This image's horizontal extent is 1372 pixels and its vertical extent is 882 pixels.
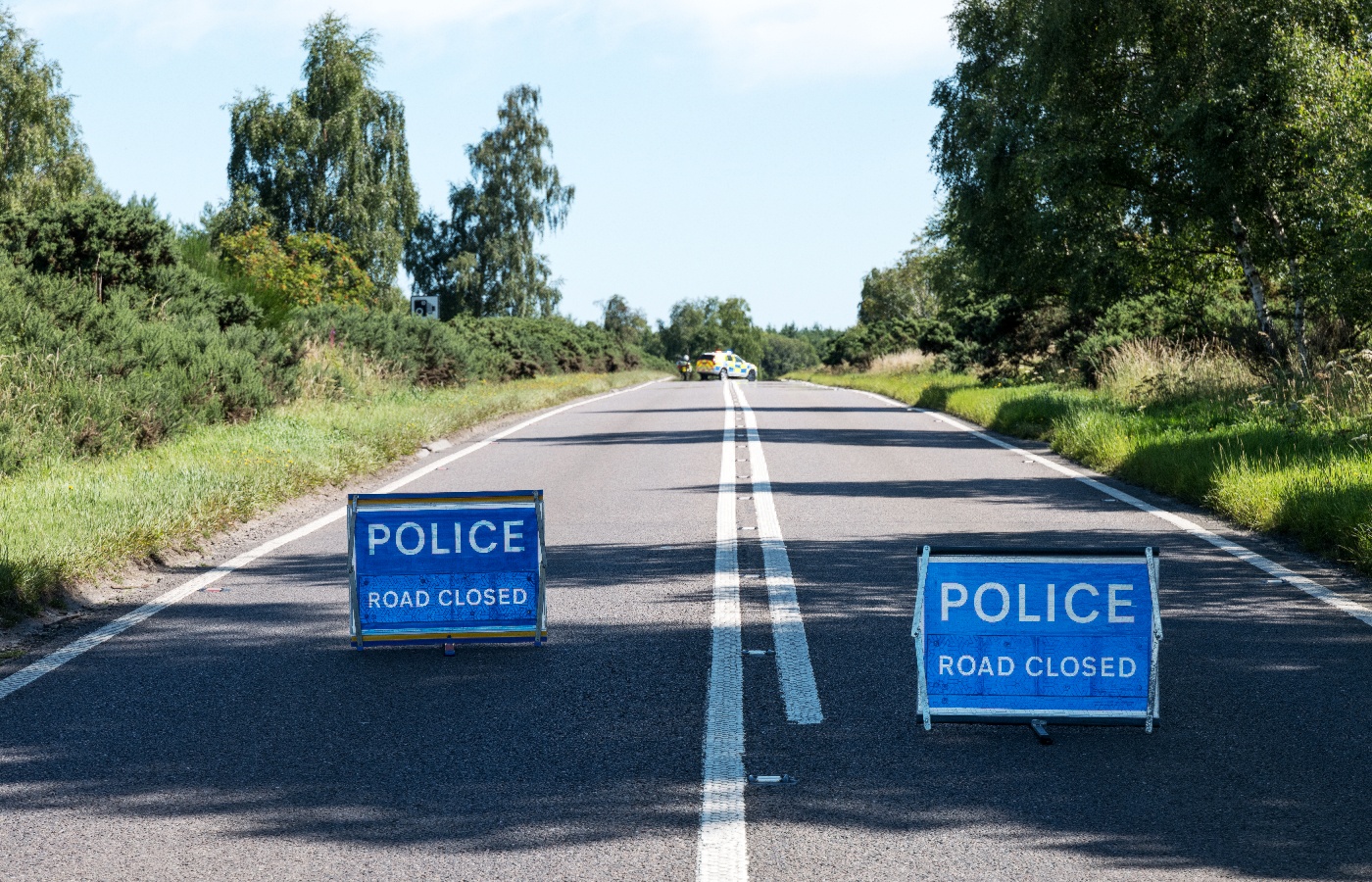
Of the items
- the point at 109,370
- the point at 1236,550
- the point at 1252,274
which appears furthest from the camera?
the point at 1252,274

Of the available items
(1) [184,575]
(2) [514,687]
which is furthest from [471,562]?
(1) [184,575]

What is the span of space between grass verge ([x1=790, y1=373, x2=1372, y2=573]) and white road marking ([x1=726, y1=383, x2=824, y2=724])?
12.0 ft

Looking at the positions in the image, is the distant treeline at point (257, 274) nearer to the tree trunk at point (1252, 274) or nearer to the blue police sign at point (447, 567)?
the blue police sign at point (447, 567)

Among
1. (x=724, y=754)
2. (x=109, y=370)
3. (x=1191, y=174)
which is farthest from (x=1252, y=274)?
(x=724, y=754)

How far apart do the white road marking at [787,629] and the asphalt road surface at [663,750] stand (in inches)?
1.1

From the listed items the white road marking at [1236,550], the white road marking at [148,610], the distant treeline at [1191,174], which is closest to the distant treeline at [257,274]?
the white road marking at [148,610]

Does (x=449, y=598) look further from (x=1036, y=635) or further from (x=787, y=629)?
(x=1036, y=635)

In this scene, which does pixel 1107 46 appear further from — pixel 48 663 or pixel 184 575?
pixel 48 663

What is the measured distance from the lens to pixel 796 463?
1723cm

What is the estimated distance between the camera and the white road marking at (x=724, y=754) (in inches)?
159

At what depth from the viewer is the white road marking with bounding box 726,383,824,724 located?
5754mm

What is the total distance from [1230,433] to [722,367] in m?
62.2

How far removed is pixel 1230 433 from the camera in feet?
48.4

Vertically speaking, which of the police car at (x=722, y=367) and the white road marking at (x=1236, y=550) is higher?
the police car at (x=722, y=367)
